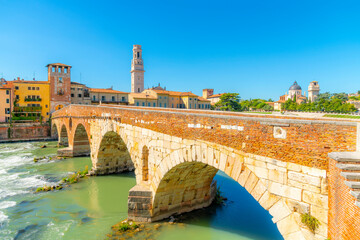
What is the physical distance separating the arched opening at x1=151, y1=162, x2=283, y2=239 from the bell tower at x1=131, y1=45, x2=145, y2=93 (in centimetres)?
6018

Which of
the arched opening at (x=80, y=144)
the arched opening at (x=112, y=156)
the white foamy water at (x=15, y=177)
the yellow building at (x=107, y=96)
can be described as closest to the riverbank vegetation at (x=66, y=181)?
the white foamy water at (x=15, y=177)

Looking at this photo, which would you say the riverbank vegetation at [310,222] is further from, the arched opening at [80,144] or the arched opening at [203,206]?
the arched opening at [80,144]

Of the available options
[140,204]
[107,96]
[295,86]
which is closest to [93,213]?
[140,204]

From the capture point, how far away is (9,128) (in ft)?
121

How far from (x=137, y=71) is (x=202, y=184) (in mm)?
61792

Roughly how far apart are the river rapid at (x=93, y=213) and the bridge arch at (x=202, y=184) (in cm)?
84

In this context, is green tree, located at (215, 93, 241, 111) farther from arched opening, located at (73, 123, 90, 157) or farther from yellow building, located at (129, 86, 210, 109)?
arched opening, located at (73, 123, 90, 157)

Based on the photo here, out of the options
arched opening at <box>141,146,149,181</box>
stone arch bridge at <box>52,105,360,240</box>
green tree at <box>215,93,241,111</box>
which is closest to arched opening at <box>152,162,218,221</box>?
stone arch bridge at <box>52,105,360,240</box>

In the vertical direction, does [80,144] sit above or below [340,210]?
below

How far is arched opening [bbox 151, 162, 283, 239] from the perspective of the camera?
10227 millimetres

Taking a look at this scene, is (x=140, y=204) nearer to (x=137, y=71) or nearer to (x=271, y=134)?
(x=271, y=134)

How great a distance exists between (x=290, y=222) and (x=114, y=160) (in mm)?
15904

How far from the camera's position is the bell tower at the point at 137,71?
229ft

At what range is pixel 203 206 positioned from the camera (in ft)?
40.9
